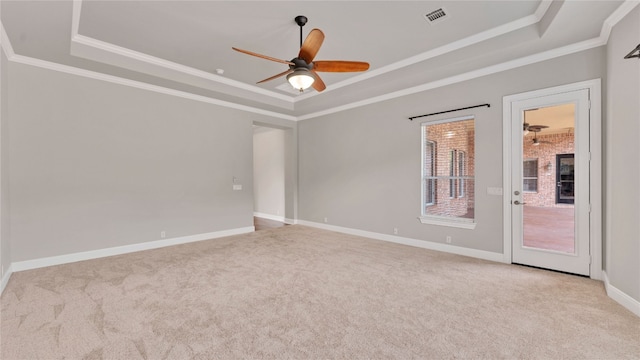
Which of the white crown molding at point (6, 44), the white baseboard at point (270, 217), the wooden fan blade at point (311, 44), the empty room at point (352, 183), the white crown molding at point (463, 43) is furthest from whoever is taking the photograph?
the white baseboard at point (270, 217)

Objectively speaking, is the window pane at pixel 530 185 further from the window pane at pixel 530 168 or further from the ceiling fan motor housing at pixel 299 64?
the ceiling fan motor housing at pixel 299 64

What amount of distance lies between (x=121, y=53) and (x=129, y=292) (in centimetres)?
324

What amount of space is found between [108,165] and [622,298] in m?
6.64

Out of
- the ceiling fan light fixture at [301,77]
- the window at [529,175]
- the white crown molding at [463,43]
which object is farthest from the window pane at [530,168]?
the ceiling fan light fixture at [301,77]

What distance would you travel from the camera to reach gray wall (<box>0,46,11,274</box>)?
10.2ft

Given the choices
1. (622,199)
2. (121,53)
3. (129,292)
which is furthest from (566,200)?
(121,53)

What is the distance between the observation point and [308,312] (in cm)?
248

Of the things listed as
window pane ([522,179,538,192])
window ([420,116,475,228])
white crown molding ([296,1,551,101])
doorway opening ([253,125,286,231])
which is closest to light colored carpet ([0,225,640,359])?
window ([420,116,475,228])

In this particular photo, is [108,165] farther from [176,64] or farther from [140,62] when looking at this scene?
[176,64]

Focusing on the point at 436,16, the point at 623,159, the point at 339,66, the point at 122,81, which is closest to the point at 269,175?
the point at 122,81

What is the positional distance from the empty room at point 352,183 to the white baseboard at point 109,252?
3 cm

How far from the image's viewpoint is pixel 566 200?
3.47 metres

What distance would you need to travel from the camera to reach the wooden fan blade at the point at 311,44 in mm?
2594

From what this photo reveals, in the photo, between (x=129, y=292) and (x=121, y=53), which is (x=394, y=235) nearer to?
(x=129, y=292)
